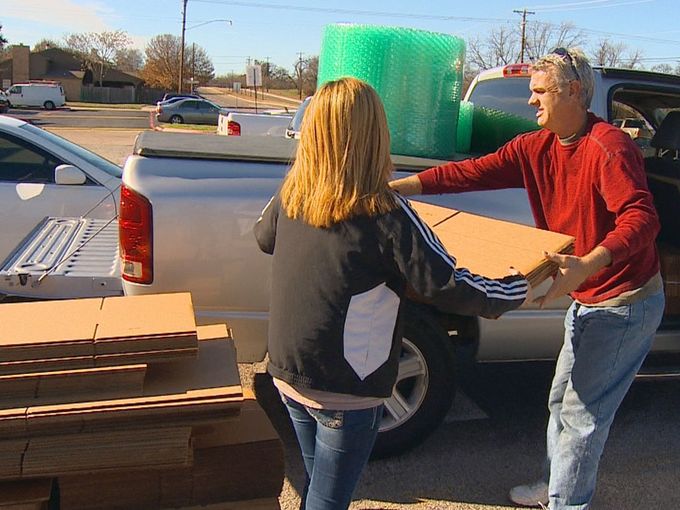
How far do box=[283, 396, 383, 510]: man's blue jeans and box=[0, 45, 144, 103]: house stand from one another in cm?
8068

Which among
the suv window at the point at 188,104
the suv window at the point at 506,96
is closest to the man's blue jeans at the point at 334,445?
the suv window at the point at 506,96

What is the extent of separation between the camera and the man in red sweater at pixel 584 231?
2531 millimetres

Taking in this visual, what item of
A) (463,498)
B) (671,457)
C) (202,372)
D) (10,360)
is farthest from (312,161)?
(671,457)

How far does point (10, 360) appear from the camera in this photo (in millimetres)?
2520

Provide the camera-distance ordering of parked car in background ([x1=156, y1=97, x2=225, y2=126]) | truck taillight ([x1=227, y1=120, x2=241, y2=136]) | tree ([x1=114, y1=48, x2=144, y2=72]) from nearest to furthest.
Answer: truck taillight ([x1=227, y1=120, x2=241, y2=136])
parked car in background ([x1=156, y1=97, x2=225, y2=126])
tree ([x1=114, y1=48, x2=144, y2=72])

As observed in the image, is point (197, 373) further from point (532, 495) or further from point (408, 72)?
point (408, 72)

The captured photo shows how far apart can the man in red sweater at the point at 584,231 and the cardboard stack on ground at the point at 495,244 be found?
0.08 meters

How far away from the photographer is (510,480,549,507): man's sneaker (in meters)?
3.45

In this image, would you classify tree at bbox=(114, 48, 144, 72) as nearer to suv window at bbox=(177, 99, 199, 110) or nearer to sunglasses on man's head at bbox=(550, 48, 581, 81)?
suv window at bbox=(177, 99, 199, 110)

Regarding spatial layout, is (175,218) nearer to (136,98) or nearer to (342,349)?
(342,349)

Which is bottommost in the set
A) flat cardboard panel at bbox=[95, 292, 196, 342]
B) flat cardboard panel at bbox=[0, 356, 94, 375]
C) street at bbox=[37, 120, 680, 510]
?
street at bbox=[37, 120, 680, 510]

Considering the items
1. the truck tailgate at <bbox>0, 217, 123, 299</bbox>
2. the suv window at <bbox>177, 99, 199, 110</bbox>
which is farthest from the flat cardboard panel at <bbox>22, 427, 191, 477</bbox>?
the suv window at <bbox>177, 99, 199, 110</bbox>

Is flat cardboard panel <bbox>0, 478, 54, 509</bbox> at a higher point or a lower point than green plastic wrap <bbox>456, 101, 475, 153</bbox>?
lower

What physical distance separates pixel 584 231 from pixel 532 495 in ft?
4.65
